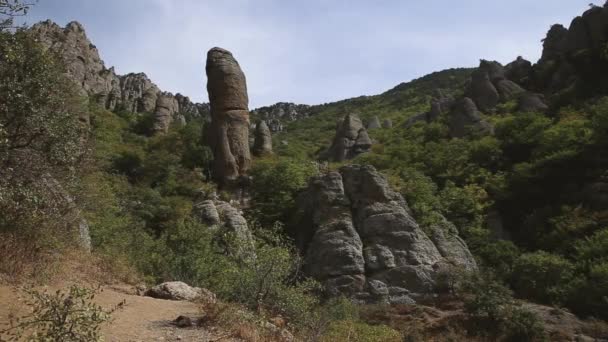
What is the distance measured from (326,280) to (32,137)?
15.4m

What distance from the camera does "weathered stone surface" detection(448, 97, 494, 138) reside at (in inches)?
1663

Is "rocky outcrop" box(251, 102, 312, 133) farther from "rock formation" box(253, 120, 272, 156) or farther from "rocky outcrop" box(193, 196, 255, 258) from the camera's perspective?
A: "rocky outcrop" box(193, 196, 255, 258)

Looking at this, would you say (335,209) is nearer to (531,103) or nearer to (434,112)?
(531,103)

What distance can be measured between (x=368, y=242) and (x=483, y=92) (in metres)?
33.2

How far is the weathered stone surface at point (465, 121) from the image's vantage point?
42.2m

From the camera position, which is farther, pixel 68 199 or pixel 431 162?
pixel 431 162

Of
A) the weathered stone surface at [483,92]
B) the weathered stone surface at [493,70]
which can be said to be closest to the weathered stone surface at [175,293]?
the weathered stone surface at [483,92]

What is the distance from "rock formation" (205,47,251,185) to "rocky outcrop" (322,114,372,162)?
14.3 m

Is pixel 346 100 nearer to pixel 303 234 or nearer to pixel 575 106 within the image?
pixel 575 106

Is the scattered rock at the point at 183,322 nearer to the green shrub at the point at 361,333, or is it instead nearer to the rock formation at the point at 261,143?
the green shrub at the point at 361,333

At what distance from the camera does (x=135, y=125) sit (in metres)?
49.7

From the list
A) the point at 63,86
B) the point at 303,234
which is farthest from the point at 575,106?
the point at 63,86

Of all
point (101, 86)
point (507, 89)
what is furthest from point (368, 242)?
point (101, 86)

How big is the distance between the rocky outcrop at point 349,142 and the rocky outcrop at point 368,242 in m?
18.9
